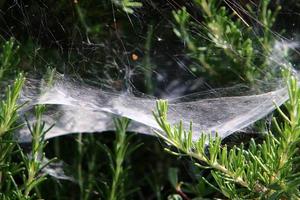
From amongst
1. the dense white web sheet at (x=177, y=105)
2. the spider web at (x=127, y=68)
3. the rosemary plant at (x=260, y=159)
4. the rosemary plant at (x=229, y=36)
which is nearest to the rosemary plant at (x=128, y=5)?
the spider web at (x=127, y=68)

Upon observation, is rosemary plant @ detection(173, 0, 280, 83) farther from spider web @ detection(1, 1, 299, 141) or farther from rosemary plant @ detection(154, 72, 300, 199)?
rosemary plant @ detection(154, 72, 300, 199)

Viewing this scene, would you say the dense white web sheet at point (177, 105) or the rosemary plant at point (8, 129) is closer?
the rosemary plant at point (8, 129)

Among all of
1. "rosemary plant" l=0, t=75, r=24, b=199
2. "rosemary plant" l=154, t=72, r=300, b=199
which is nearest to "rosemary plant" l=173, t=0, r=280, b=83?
"rosemary plant" l=154, t=72, r=300, b=199

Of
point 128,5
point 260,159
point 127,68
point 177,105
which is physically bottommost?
point 260,159

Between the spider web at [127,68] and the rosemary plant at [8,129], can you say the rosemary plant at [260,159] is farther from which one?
the rosemary plant at [8,129]

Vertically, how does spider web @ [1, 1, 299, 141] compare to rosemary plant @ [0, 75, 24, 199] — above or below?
above

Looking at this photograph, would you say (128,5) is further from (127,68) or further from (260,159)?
(260,159)

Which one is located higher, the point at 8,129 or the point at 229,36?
the point at 229,36

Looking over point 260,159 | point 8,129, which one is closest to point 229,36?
point 260,159
